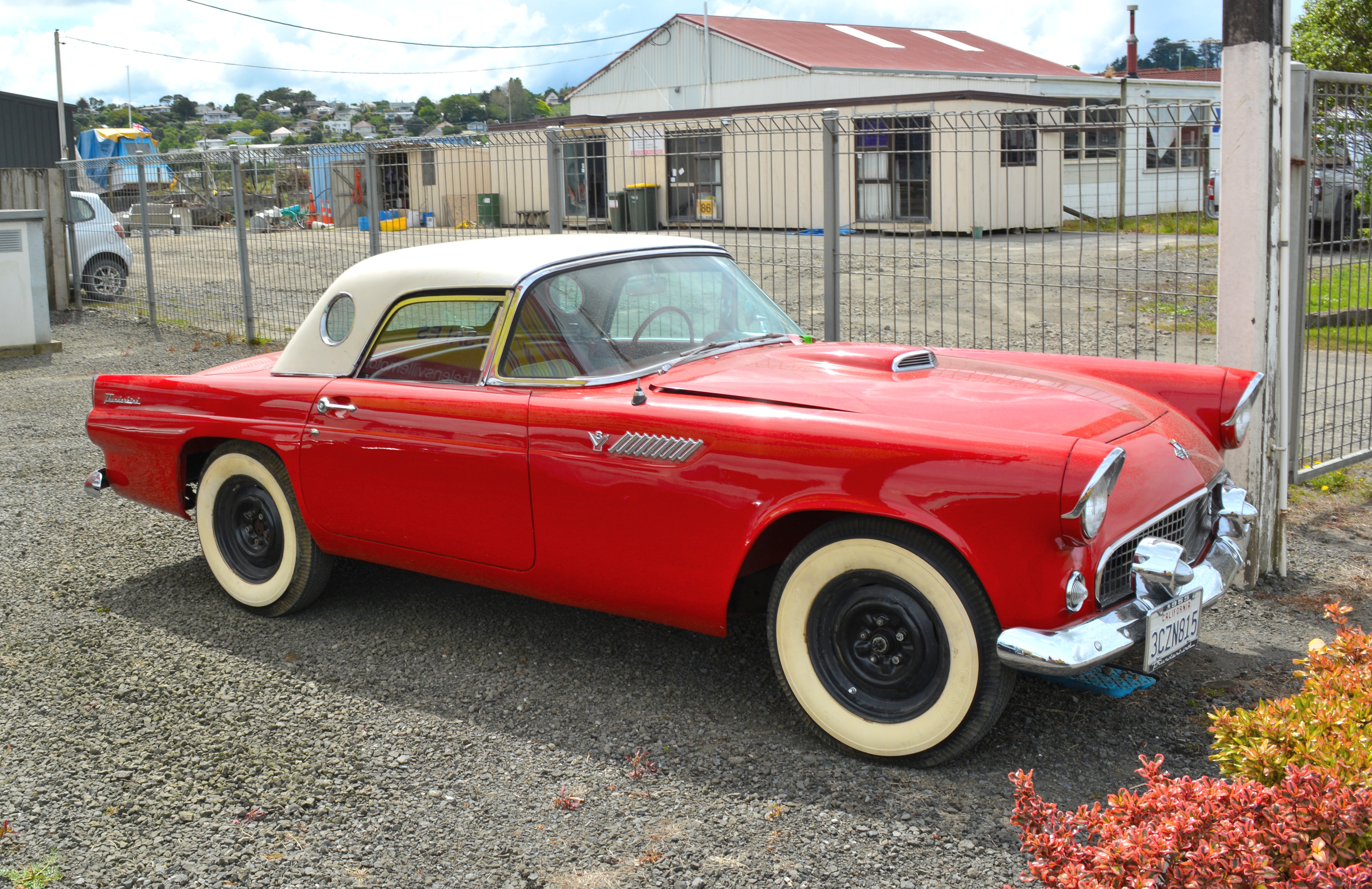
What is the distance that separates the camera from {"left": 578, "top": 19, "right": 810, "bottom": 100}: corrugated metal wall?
3192 cm

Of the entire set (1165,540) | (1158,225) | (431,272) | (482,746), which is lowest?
(482,746)

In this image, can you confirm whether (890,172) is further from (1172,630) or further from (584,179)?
(1172,630)

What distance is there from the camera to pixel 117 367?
36.3 ft

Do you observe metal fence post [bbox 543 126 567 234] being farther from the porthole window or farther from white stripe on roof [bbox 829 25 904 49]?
white stripe on roof [bbox 829 25 904 49]

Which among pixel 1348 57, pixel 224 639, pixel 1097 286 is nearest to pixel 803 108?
pixel 1348 57

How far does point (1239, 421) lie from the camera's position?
389 cm

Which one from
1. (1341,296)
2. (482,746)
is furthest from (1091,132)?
(482,746)

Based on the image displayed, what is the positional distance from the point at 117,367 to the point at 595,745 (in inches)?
371

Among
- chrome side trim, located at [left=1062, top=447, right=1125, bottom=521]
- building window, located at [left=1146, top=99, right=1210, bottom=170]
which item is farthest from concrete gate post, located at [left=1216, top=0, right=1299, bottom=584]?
chrome side trim, located at [left=1062, top=447, right=1125, bottom=521]

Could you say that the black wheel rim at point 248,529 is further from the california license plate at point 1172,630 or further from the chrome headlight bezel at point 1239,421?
the chrome headlight bezel at point 1239,421

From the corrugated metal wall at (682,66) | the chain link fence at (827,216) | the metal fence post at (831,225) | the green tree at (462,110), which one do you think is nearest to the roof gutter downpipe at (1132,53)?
the corrugated metal wall at (682,66)

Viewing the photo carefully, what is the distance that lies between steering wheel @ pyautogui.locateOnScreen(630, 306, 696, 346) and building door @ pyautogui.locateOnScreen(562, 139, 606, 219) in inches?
158

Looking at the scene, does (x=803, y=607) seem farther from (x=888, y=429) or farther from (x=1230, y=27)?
(x=1230, y=27)

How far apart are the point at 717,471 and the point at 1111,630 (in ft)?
3.78
